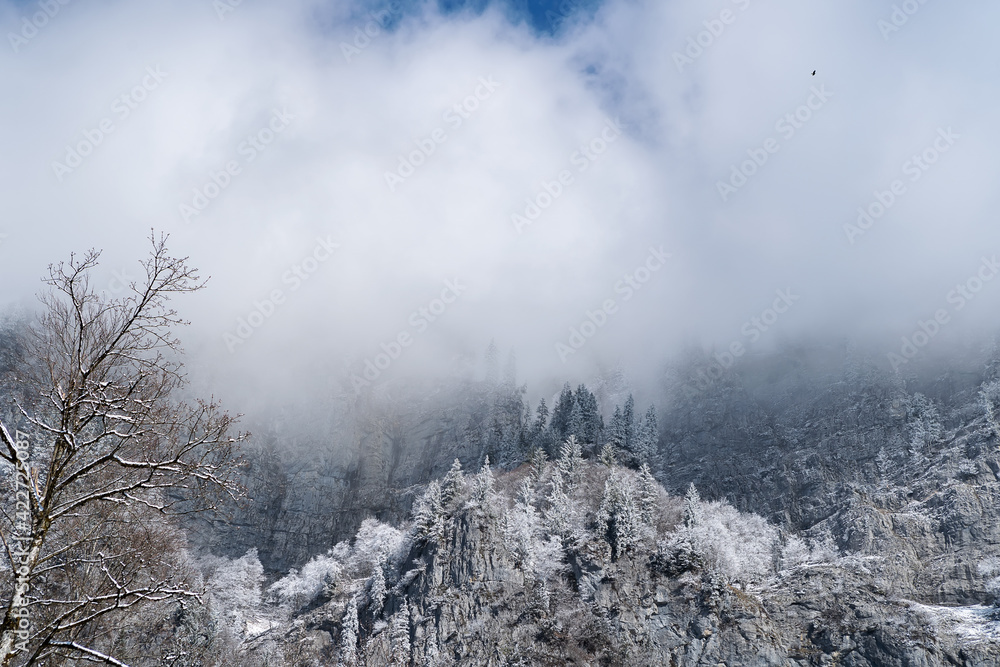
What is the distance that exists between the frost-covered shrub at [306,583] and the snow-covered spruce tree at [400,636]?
44.5 ft

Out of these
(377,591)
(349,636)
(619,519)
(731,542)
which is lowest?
(349,636)

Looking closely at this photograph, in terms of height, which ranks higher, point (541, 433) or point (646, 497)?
point (541, 433)

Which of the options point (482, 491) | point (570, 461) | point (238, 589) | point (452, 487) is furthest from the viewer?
point (238, 589)

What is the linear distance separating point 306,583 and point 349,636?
62.3 feet

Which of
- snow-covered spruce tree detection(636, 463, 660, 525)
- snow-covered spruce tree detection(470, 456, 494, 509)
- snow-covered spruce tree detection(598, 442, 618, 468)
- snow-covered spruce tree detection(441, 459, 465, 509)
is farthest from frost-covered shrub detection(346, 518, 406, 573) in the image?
snow-covered spruce tree detection(636, 463, 660, 525)

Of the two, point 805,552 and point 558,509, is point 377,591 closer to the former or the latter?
point 558,509

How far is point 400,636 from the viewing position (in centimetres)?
6488

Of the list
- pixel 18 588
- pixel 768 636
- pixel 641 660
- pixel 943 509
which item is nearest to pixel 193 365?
pixel 641 660

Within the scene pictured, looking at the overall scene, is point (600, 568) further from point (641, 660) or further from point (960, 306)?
point (960, 306)

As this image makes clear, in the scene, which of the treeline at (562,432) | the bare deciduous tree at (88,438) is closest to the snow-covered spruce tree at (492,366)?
the treeline at (562,432)

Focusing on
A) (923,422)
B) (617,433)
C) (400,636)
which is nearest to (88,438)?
(400,636)

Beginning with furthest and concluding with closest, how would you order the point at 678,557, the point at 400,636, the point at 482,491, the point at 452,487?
the point at 452,487 → the point at 482,491 → the point at 678,557 → the point at 400,636

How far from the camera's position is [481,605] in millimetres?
66750

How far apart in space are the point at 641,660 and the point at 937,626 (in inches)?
952
